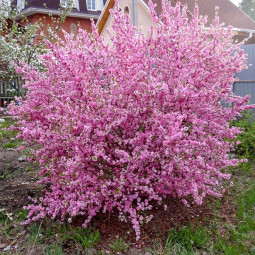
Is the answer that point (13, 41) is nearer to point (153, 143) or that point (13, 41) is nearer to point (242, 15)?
point (153, 143)

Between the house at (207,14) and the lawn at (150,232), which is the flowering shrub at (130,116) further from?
the house at (207,14)

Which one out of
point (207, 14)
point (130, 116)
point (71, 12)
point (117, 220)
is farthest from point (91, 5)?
point (117, 220)

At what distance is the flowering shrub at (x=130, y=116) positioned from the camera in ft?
8.37

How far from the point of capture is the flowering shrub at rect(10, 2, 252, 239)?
2551 mm

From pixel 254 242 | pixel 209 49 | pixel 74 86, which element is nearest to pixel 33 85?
pixel 74 86

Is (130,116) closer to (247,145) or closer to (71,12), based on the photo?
(247,145)

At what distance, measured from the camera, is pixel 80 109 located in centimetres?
267

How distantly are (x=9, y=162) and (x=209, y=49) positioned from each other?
3483mm

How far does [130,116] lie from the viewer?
2736 millimetres

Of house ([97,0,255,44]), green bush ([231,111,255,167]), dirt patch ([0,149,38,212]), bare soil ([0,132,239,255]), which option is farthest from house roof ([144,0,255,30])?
bare soil ([0,132,239,255])

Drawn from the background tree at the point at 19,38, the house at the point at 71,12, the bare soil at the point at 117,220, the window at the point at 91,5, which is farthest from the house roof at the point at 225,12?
the bare soil at the point at 117,220

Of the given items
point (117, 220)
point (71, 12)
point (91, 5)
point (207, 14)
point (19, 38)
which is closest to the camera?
point (117, 220)

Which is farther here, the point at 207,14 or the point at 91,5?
the point at 91,5

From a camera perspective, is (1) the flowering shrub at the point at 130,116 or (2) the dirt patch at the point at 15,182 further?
(2) the dirt patch at the point at 15,182
